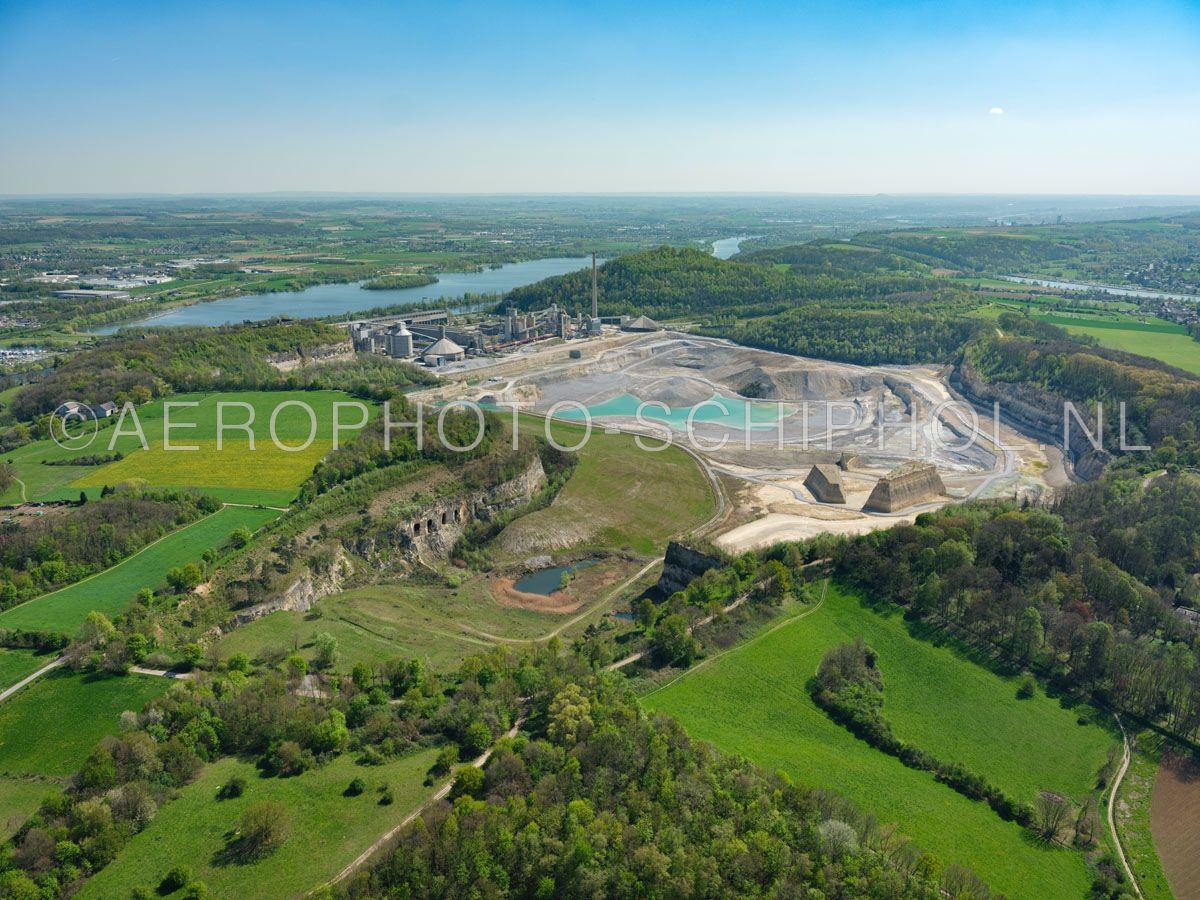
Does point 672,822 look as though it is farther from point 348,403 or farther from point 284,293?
point 284,293

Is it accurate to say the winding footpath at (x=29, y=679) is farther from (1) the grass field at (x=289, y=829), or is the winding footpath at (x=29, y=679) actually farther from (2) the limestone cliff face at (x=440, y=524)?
(2) the limestone cliff face at (x=440, y=524)

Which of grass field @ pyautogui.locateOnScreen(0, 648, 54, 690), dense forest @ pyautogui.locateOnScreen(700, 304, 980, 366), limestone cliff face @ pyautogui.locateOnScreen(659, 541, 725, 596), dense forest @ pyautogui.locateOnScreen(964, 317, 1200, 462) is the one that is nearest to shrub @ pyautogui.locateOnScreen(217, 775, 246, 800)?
grass field @ pyautogui.locateOnScreen(0, 648, 54, 690)

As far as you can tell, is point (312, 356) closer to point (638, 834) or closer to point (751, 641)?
point (751, 641)

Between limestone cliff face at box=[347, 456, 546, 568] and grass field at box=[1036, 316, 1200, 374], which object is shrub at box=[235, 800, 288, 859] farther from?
grass field at box=[1036, 316, 1200, 374]

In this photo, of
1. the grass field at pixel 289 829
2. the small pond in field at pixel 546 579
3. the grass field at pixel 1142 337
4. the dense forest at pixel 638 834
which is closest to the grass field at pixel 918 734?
the dense forest at pixel 638 834

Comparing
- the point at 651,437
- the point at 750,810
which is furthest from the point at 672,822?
the point at 651,437

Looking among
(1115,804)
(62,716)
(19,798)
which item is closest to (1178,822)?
(1115,804)
